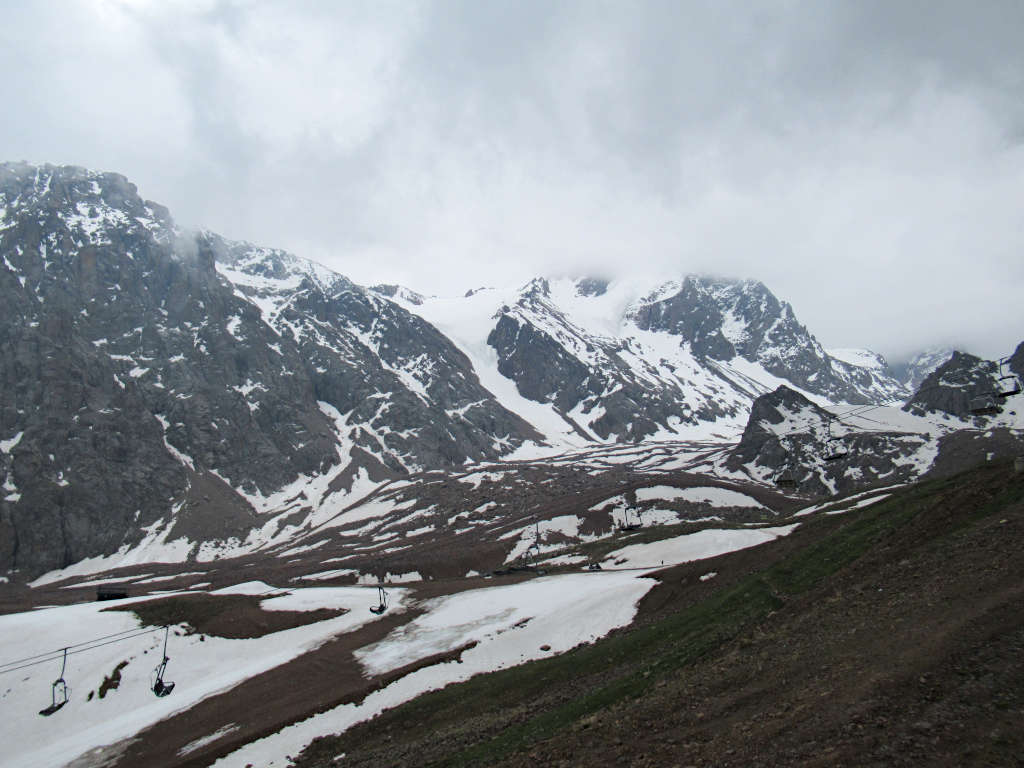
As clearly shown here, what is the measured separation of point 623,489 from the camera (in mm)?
144000

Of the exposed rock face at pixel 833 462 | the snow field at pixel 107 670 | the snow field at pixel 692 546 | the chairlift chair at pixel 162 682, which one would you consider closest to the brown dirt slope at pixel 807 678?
the snow field at pixel 107 670

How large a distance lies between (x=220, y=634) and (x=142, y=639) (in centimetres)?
645

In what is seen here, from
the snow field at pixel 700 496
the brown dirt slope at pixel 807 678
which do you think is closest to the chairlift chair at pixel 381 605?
the brown dirt slope at pixel 807 678

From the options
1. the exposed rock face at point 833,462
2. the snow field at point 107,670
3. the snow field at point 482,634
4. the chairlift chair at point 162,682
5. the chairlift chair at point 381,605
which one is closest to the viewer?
the snow field at point 482,634

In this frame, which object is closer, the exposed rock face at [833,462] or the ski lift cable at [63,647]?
the ski lift cable at [63,647]

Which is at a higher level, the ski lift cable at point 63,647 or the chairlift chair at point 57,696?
the ski lift cable at point 63,647

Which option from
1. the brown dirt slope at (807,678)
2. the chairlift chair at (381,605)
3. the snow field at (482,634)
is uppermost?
the brown dirt slope at (807,678)

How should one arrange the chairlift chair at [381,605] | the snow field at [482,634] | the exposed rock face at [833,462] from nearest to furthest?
the snow field at [482,634] < the chairlift chair at [381,605] < the exposed rock face at [833,462]

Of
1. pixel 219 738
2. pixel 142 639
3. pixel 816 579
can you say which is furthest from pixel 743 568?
pixel 142 639

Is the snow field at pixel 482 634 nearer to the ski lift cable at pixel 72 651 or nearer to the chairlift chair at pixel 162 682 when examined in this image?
the chairlift chair at pixel 162 682

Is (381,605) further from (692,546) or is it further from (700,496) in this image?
(700,496)

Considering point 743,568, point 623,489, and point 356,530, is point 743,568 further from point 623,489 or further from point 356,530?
point 356,530

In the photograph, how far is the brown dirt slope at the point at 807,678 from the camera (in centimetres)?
1487

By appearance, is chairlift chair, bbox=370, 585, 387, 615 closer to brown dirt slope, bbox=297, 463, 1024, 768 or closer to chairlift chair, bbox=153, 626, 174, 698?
chairlift chair, bbox=153, 626, 174, 698
